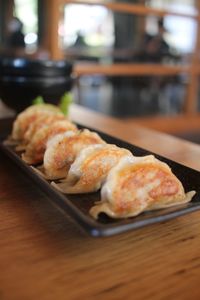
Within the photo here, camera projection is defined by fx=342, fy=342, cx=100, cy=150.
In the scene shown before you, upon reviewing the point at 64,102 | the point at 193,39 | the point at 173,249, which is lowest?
the point at 173,249

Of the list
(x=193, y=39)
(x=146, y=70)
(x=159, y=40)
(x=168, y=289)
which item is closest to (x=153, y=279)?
(x=168, y=289)

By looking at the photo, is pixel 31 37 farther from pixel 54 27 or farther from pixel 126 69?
pixel 54 27

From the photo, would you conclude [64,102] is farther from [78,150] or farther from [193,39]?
[193,39]

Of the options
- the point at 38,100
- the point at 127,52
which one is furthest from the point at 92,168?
the point at 127,52

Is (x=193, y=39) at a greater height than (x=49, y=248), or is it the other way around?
(x=193, y=39)

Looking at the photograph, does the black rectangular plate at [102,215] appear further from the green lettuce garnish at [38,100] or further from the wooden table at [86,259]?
the green lettuce garnish at [38,100]

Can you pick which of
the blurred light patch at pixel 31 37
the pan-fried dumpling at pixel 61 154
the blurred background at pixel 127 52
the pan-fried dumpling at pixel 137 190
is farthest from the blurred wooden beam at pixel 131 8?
the blurred light patch at pixel 31 37
